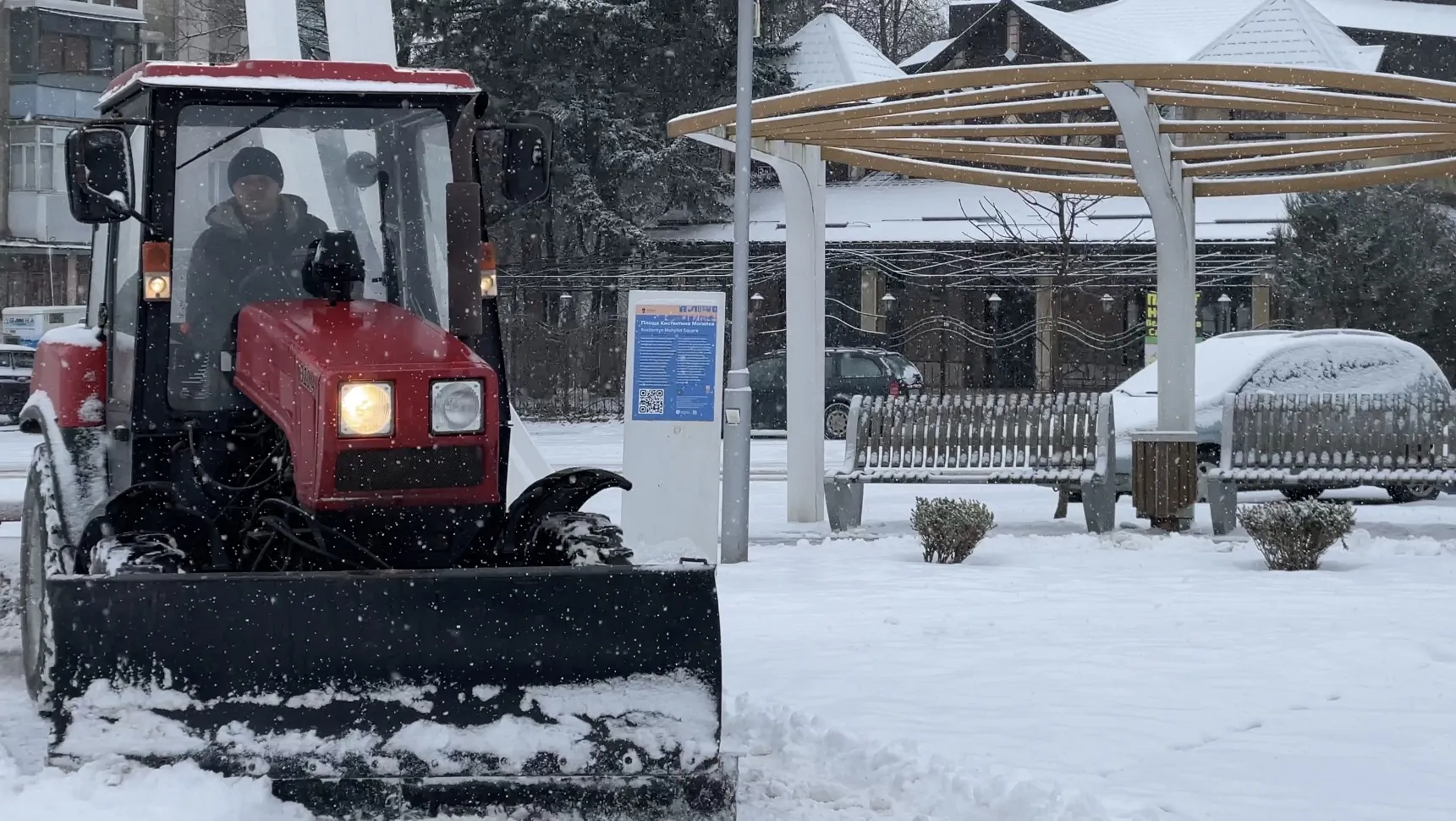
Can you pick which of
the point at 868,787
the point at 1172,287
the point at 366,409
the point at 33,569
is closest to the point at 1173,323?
the point at 1172,287

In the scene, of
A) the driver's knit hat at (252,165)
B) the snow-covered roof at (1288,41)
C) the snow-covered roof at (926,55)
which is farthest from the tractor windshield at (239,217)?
the snow-covered roof at (926,55)

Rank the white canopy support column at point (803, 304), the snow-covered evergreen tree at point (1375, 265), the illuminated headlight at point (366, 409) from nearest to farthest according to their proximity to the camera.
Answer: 1. the illuminated headlight at point (366, 409)
2. the white canopy support column at point (803, 304)
3. the snow-covered evergreen tree at point (1375, 265)

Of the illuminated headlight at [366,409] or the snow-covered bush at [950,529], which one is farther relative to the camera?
the snow-covered bush at [950,529]

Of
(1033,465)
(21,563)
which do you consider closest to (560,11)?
(1033,465)

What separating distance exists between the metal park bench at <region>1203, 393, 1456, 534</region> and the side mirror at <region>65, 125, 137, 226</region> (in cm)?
1062

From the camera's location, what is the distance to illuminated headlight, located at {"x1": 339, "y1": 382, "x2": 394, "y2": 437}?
5.18 m

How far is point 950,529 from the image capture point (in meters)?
11.9

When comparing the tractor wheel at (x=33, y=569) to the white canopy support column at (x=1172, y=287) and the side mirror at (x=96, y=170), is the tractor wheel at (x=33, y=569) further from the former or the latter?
the white canopy support column at (x=1172, y=287)

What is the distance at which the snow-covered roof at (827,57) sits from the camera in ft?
141

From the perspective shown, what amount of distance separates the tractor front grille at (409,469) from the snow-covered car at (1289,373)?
11956 millimetres

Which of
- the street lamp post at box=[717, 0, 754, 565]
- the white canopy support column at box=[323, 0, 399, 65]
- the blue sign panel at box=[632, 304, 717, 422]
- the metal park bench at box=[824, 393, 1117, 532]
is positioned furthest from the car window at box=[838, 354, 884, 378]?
the white canopy support column at box=[323, 0, 399, 65]

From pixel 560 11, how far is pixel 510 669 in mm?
35546

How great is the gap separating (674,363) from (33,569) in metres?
5.64

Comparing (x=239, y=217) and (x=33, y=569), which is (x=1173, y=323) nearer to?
(x=239, y=217)
